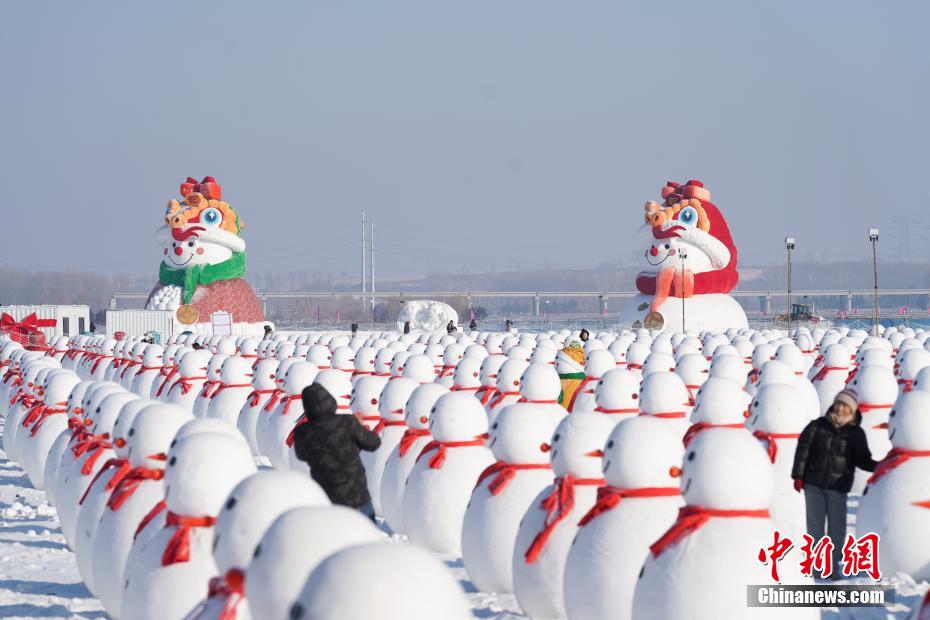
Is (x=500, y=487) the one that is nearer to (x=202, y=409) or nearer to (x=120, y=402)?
(x=120, y=402)

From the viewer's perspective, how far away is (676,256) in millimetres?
33688

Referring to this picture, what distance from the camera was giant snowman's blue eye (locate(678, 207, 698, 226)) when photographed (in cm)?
3422

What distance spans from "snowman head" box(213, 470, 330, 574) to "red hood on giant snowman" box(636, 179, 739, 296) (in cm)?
2972

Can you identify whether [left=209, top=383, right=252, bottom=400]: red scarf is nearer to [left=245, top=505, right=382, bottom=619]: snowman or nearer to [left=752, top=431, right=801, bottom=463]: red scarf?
[left=752, top=431, right=801, bottom=463]: red scarf

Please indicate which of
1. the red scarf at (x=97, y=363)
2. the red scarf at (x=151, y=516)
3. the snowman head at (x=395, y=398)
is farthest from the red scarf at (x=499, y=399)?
the red scarf at (x=97, y=363)

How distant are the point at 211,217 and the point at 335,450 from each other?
92.3ft

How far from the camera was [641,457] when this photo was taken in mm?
6258

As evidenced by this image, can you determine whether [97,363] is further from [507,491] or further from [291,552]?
[291,552]

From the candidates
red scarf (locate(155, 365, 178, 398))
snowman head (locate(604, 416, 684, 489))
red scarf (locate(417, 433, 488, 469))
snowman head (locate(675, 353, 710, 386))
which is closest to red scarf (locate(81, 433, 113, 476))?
red scarf (locate(417, 433, 488, 469))

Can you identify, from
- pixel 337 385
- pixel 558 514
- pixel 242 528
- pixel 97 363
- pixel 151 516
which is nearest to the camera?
pixel 242 528

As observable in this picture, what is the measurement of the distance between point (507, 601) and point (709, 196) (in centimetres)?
2950

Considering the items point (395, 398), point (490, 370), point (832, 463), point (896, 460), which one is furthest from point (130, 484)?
point (490, 370)

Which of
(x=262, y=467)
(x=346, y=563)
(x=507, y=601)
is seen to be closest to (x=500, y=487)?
(x=507, y=601)

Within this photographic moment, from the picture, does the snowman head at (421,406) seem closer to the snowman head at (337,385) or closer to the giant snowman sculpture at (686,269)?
the snowman head at (337,385)
